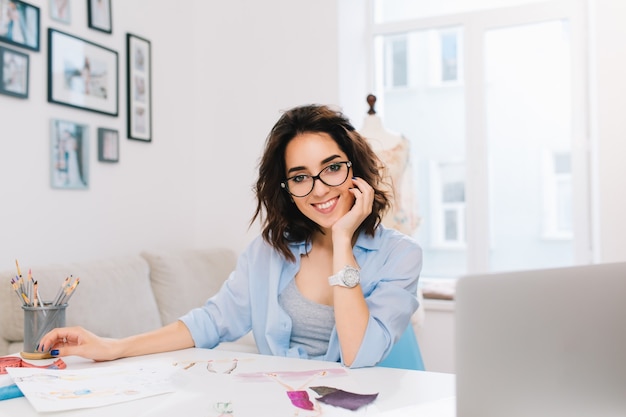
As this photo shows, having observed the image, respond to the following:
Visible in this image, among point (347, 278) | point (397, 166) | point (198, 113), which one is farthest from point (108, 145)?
point (347, 278)

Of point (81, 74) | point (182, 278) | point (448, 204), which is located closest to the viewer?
point (81, 74)

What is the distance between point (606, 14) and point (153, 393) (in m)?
2.85

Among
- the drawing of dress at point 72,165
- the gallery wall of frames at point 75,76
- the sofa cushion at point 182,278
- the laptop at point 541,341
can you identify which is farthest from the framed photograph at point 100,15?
the laptop at point 541,341

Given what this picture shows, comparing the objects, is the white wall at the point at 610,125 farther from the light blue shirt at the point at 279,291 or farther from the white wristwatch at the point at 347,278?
the white wristwatch at the point at 347,278

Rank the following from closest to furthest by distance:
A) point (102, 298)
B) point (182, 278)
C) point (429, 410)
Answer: point (429, 410), point (102, 298), point (182, 278)

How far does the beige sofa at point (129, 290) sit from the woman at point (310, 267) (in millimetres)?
874

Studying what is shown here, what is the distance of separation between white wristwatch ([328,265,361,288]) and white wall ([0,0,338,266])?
5.77 ft

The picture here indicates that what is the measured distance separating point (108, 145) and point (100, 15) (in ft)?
2.05

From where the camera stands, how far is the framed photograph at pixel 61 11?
2.61m

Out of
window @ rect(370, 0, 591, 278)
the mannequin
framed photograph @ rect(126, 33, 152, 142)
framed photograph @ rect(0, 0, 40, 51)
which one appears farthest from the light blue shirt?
window @ rect(370, 0, 591, 278)

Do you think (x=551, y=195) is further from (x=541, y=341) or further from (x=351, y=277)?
(x=541, y=341)

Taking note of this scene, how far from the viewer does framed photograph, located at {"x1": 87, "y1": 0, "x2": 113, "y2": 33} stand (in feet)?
9.30

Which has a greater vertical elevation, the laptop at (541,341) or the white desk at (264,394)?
the laptop at (541,341)

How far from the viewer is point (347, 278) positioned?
138 centimetres
